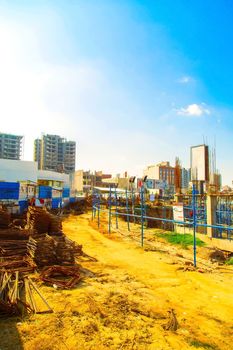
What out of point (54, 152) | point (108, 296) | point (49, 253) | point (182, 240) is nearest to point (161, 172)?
point (54, 152)

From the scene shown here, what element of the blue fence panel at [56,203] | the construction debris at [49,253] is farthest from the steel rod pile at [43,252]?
the blue fence panel at [56,203]

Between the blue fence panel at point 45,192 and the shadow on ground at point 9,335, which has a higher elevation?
the blue fence panel at point 45,192

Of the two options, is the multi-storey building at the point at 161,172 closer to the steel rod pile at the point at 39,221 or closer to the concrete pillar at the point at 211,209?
the concrete pillar at the point at 211,209

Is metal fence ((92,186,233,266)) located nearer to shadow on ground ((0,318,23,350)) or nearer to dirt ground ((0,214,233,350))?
dirt ground ((0,214,233,350))

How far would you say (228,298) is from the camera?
6371mm

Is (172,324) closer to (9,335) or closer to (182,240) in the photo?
(9,335)

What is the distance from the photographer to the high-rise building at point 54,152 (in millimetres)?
147625

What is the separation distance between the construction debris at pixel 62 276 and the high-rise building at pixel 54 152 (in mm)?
140211

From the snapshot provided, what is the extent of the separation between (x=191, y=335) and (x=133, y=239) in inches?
400

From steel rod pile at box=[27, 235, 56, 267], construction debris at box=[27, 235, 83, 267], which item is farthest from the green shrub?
steel rod pile at box=[27, 235, 56, 267]

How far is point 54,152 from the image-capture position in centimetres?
15075

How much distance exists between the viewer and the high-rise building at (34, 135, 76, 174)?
14762cm

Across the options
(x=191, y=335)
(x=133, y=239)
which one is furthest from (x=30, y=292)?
(x=133, y=239)

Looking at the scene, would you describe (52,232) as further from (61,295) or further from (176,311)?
(176,311)
